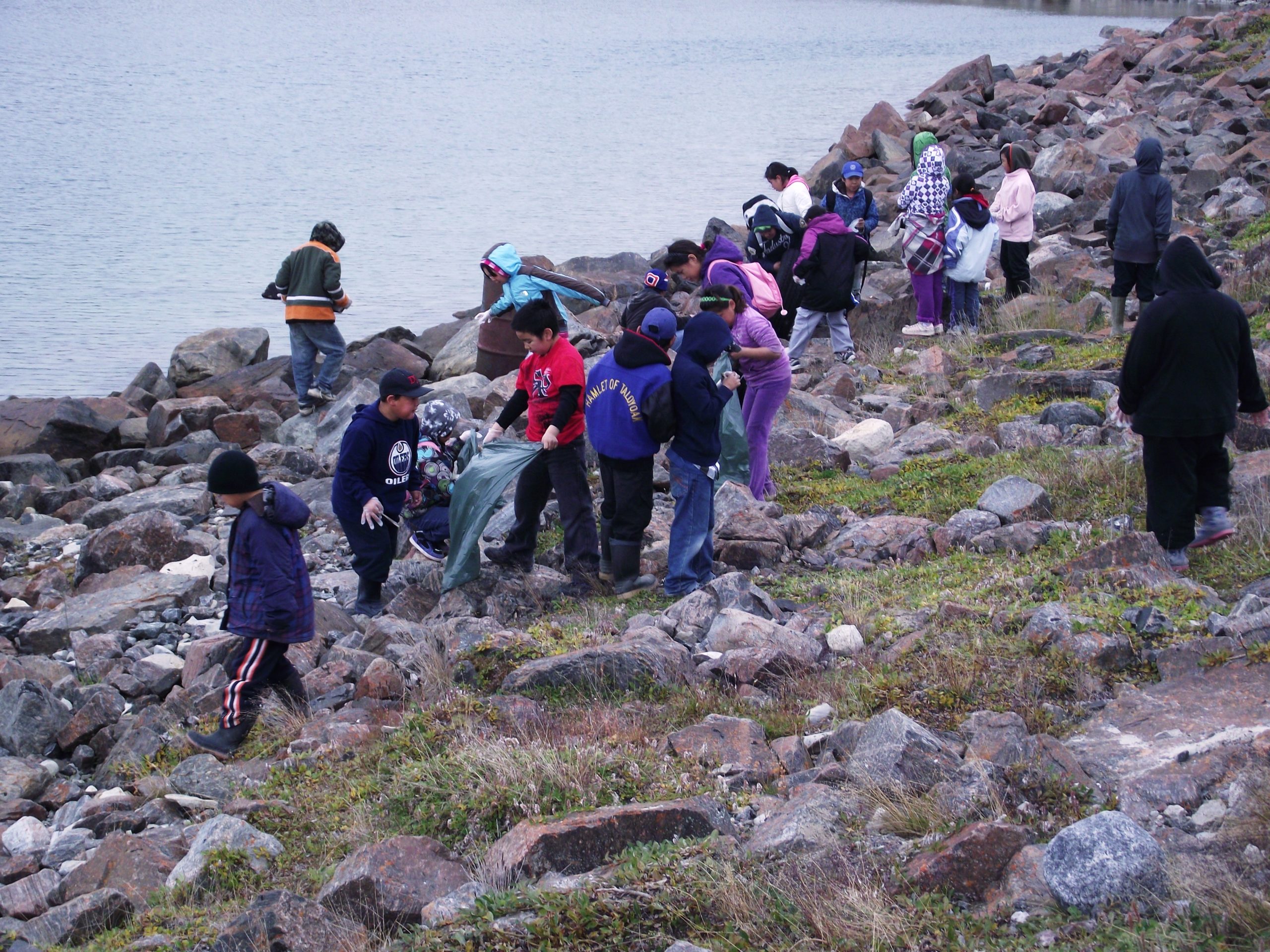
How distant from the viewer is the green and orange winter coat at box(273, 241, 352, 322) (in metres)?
12.5

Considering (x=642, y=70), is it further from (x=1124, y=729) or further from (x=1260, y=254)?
(x=1124, y=729)

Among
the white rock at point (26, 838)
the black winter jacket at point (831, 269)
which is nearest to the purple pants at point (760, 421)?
the black winter jacket at point (831, 269)

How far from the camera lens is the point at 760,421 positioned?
335 inches

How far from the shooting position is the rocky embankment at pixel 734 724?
3738 mm

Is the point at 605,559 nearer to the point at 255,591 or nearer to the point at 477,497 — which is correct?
the point at 477,497

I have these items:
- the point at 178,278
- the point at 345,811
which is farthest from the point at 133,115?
the point at 345,811

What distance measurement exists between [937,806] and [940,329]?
9.50 m

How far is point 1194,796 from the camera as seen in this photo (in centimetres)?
405

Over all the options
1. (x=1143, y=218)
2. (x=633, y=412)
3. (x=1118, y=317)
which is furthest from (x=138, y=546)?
(x=1118, y=317)

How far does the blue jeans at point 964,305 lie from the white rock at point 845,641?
7.57m

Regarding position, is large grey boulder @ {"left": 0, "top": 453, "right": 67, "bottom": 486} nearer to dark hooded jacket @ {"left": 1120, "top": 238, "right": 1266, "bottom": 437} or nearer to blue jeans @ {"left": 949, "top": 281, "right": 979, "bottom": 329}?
blue jeans @ {"left": 949, "top": 281, "right": 979, "bottom": 329}

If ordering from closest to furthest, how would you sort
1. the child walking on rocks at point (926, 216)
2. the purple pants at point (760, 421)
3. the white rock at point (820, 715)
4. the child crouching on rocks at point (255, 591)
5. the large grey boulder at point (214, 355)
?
1. the white rock at point (820, 715)
2. the child crouching on rocks at point (255, 591)
3. the purple pants at point (760, 421)
4. the child walking on rocks at point (926, 216)
5. the large grey boulder at point (214, 355)

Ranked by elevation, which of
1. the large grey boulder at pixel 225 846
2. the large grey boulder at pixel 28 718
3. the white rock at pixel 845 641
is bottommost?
the large grey boulder at pixel 28 718

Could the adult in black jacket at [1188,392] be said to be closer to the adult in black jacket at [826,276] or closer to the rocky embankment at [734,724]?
the rocky embankment at [734,724]
